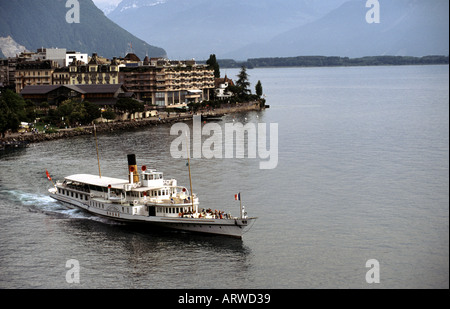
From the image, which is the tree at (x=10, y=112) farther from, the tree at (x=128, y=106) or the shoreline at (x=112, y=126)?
the tree at (x=128, y=106)

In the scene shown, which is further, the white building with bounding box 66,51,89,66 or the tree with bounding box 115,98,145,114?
the white building with bounding box 66,51,89,66

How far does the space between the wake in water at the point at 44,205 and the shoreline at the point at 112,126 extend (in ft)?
85.1

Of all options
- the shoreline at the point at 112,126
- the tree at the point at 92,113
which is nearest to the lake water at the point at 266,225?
the shoreline at the point at 112,126

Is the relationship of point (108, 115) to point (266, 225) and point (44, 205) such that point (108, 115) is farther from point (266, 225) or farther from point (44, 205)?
point (266, 225)

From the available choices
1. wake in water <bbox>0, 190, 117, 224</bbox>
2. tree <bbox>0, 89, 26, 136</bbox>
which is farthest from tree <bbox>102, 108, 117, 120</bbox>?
wake in water <bbox>0, 190, 117, 224</bbox>

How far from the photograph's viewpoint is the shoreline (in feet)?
249

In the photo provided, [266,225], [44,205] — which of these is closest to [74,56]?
[44,205]

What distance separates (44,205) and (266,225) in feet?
53.6

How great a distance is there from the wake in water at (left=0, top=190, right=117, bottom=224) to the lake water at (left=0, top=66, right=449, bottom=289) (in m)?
0.08

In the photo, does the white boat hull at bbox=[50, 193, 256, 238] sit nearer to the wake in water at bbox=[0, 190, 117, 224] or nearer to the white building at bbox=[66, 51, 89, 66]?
the wake in water at bbox=[0, 190, 117, 224]

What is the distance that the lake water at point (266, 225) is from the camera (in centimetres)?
3152

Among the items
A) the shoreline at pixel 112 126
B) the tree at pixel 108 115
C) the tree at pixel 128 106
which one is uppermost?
the tree at pixel 128 106

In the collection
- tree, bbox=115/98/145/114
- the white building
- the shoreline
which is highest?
the white building
